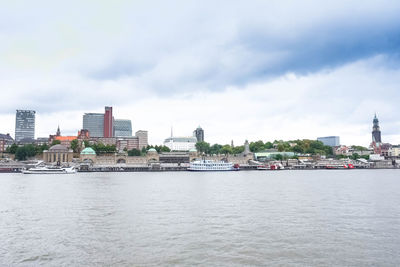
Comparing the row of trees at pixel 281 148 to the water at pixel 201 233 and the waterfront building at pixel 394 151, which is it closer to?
the waterfront building at pixel 394 151

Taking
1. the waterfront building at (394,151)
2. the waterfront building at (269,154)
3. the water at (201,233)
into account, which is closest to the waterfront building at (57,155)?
the waterfront building at (269,154)

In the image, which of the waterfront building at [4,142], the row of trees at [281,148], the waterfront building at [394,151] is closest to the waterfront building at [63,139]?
the waterfront building at [4,142]

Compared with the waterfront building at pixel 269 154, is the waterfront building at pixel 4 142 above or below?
above

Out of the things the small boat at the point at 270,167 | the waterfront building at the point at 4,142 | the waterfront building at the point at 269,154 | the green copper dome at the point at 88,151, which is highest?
the waterfront building at the point at 4,142

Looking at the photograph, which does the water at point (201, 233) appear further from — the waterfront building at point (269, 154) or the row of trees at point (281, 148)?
the row of trees at point (281, 148)

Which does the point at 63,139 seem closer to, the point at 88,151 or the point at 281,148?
the point at 88,151

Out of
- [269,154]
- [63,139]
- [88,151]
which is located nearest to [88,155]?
[88,151]

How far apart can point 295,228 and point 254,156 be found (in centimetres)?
13749

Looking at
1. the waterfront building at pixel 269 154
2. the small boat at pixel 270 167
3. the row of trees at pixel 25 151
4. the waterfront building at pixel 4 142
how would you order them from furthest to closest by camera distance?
the waterfront building at pixel 4 142 → the waterfront building at pixel 269 154 → the row of trees at pixel 25 151 → the small boat at pixel 270 167

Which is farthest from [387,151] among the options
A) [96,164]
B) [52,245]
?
[52,245]

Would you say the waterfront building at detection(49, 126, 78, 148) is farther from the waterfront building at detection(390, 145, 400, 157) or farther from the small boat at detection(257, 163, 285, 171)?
the waterfront building at detection(390, 145, 400, 157)

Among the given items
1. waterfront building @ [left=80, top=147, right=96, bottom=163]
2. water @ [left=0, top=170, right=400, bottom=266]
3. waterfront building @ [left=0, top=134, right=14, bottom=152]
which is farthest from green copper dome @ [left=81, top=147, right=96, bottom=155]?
water @ [left=0, top=170, right=400, bottom=266]

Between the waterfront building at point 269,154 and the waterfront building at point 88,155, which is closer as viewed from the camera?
the waterfront building at point 88,155

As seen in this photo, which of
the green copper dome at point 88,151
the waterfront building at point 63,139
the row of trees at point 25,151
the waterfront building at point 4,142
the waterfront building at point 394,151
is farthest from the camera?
the waterfront building at point 394,151
